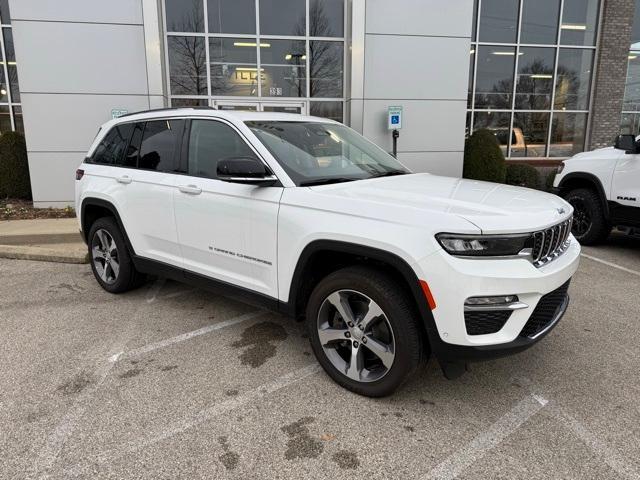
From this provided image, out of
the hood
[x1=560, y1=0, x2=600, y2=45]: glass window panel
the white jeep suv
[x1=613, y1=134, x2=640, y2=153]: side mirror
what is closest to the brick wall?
[x1=560, y1=0, x2=600, y2=45]: glass window panel

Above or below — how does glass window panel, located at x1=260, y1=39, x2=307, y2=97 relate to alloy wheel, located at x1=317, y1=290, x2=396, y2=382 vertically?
above

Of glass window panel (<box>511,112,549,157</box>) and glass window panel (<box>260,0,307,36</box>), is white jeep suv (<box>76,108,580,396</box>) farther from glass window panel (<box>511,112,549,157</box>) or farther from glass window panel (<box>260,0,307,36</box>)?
glass window panel (<box>511,112,549,157</box>)

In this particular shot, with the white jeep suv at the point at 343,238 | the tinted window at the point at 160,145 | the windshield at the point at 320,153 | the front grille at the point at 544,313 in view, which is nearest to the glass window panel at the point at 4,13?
the white jeep suv at the point at 343,238

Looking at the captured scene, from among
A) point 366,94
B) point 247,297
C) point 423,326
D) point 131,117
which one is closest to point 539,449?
point 423,326

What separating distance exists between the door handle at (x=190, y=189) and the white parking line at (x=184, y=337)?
119 cm

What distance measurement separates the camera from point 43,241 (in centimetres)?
743

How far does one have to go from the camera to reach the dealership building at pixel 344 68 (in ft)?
32.2

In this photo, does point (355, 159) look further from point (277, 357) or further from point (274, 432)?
point (274, 432)

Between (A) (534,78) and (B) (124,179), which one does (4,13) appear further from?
(A) (534,78)

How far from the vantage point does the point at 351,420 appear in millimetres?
2941

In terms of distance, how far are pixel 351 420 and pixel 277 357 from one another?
982 mm

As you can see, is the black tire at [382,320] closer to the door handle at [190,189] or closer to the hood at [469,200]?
the hood at [469,200]

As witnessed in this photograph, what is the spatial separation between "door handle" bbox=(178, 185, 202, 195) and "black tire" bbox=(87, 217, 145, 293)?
46.2 inches

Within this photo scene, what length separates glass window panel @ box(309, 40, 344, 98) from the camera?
1174 cm
